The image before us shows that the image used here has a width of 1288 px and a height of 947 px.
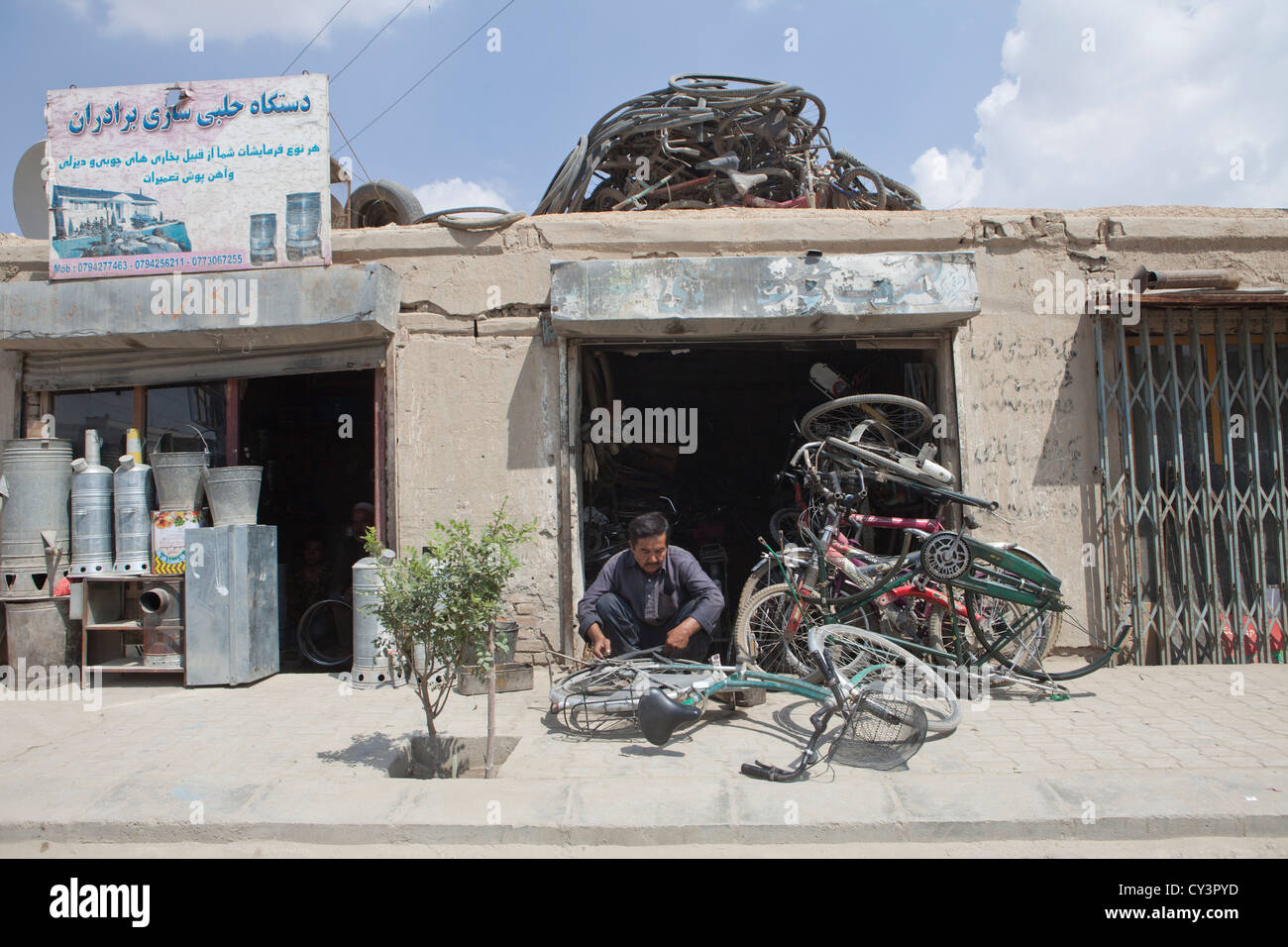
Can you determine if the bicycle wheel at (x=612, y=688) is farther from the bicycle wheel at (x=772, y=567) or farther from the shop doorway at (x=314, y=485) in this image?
the shop doorway at (x=314, y=485)

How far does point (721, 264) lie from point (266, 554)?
413cm

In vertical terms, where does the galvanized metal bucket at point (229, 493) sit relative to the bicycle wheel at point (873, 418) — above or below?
below

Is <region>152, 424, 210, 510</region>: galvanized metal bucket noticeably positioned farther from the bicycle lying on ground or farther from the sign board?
the bicycle lying on ground

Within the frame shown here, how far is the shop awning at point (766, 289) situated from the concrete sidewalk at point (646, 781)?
9.12 feet

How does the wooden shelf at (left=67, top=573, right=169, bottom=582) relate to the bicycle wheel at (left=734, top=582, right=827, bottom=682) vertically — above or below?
above

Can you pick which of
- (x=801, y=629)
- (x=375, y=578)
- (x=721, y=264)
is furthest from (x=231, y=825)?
(x=721, y=264)

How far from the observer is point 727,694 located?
Answer: 491 cm

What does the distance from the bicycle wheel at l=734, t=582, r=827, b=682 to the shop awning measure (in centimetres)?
204

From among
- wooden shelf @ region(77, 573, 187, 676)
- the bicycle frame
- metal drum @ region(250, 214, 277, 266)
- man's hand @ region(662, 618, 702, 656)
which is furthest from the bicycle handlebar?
metal drum @ region(250, 214, 277, 266)
